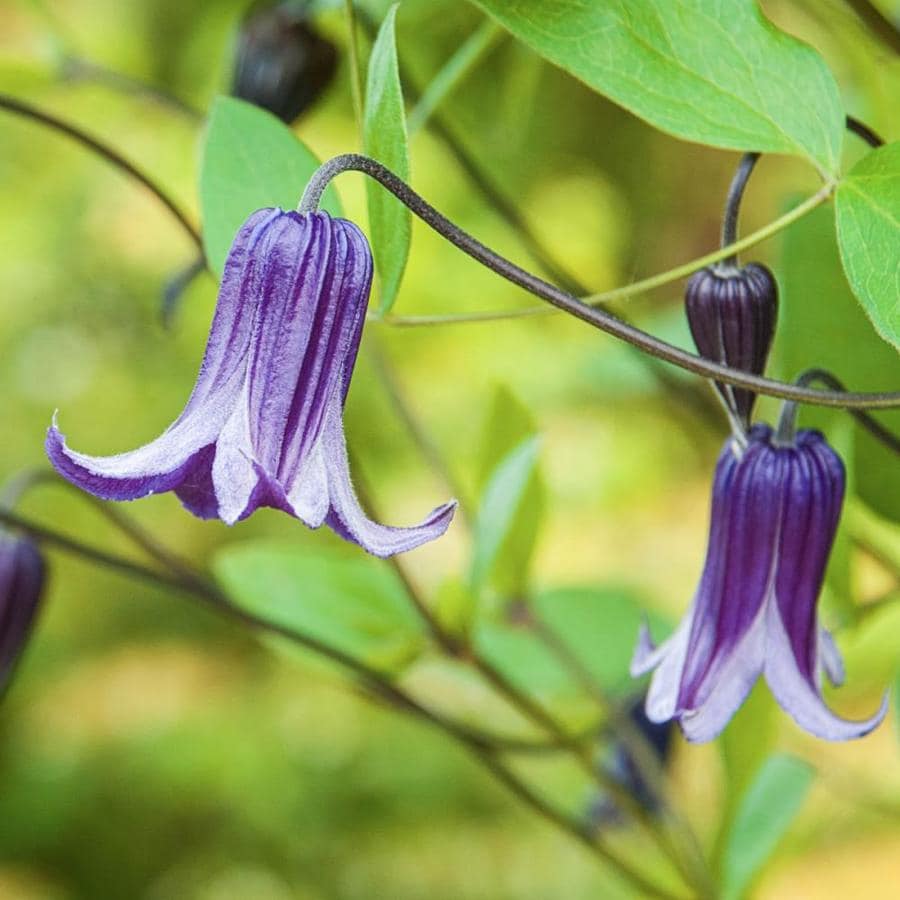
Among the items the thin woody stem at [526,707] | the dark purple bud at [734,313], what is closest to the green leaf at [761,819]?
the thin woody stem at [526,707]

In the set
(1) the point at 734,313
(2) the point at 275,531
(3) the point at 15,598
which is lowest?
(3) the point at 15,598

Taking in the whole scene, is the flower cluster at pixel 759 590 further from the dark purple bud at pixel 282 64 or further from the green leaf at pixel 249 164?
the dark purple bud at pixel 282 64

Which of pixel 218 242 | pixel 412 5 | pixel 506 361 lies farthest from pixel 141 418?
pixel 218 242

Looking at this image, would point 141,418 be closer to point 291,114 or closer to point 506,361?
point 506,361

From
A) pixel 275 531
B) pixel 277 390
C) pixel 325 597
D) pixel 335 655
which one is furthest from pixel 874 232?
pixel 275 531

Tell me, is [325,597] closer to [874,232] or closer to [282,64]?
[282,64]
